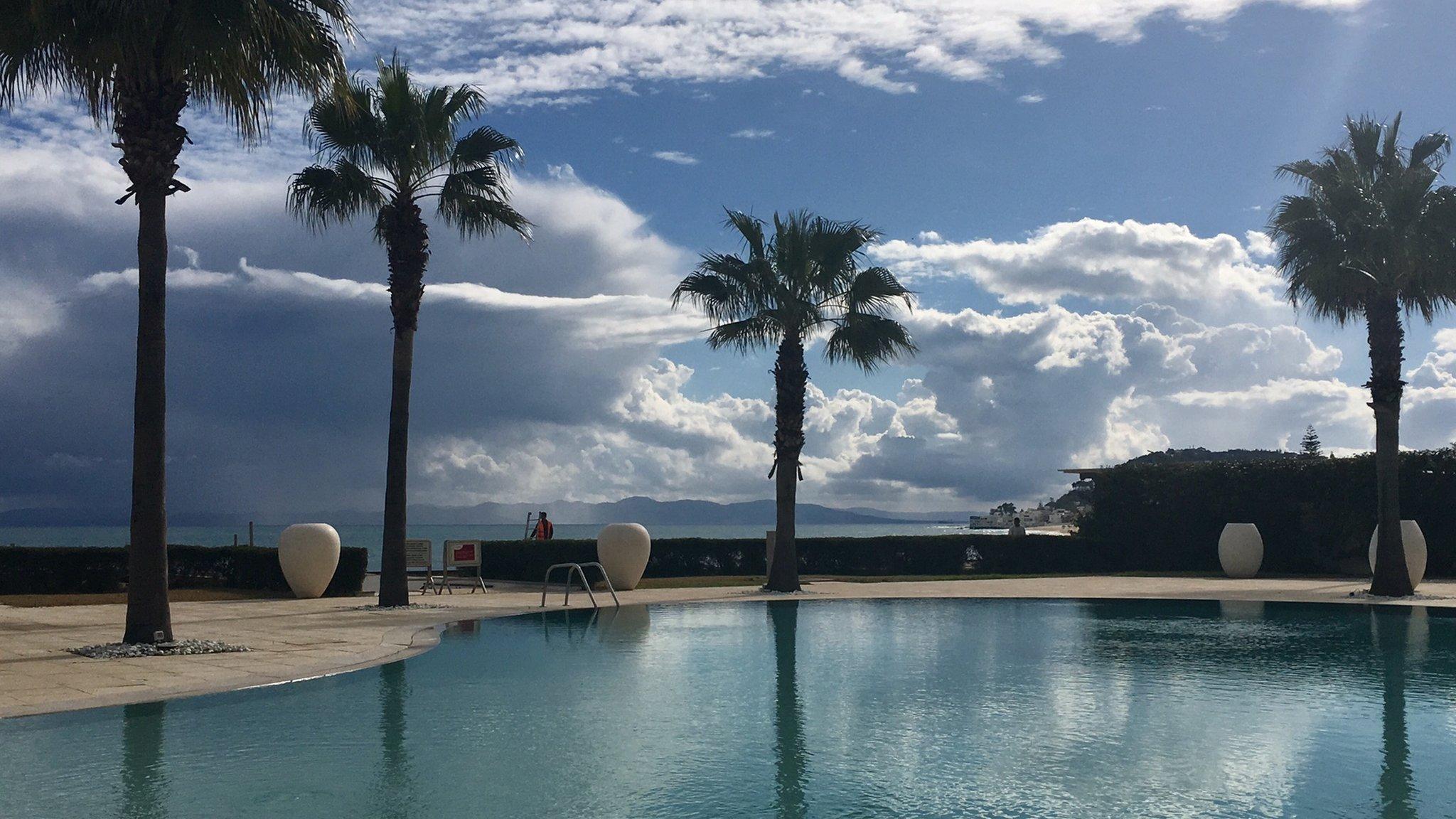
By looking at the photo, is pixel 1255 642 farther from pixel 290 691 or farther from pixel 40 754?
pixel 40 754

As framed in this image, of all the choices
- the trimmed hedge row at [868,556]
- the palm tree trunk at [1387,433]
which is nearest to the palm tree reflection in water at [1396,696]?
the palm tree trunk at [1387,433]

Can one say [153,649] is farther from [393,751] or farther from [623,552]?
[623,552]

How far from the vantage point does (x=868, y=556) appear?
3103 cm

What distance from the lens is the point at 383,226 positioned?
19.3m

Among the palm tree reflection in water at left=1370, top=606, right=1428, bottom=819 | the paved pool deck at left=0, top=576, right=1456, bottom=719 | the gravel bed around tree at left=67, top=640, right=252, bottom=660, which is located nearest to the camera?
the palm tree reflection in water at left=1370, top=606, right=1428, bottom=819

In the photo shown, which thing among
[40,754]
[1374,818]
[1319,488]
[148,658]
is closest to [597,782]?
[40,754]

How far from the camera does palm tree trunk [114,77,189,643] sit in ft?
41.7

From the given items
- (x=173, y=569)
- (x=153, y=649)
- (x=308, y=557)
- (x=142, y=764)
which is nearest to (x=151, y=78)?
(x=153, y=649)

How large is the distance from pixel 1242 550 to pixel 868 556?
9.28 m

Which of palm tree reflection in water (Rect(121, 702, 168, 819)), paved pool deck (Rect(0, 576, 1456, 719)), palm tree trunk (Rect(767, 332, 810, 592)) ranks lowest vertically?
paved pool deck (Rect(0, 576, 1456, 719))

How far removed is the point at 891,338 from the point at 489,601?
9.36m

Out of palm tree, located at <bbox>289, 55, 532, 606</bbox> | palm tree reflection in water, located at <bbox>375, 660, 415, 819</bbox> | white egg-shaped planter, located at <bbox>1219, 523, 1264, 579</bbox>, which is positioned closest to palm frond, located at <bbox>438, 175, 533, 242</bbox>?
palm tree, located at <bbox>289, 55, 532, 606</bbox>

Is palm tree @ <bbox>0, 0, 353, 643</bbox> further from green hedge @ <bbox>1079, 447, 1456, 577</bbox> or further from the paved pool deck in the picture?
green hedge @ <bbox>1079, 447, 1456, 577</bbox>

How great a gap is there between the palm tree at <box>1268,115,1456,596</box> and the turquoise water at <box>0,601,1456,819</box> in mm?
8755
